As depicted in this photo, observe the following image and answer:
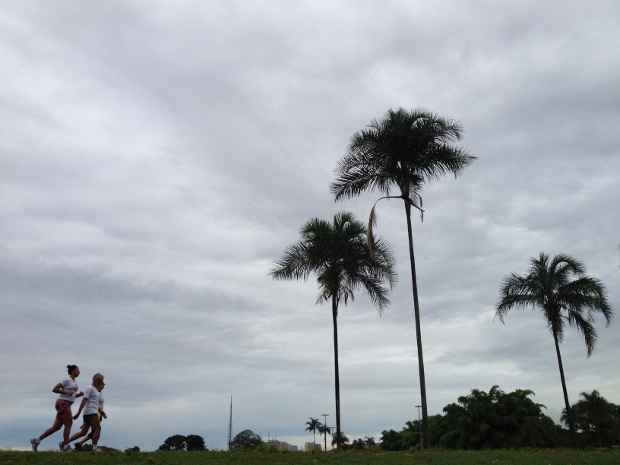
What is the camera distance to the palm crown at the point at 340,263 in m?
29.6

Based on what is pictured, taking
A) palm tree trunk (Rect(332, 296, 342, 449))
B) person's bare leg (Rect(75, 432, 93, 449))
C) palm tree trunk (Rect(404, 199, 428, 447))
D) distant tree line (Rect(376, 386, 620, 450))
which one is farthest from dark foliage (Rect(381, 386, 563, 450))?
person's bare leg (Rect(75, 432, 93, 449))

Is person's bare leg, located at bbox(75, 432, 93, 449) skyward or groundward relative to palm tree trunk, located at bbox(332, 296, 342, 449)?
groundward

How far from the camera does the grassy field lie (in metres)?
12.4

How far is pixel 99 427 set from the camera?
47.8 feet

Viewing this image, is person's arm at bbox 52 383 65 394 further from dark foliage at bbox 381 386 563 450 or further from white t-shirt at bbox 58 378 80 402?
dark foliage at bbox 381 386 563 450

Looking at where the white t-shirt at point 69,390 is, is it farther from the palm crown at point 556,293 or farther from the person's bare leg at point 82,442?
the palm crown at point 556,293

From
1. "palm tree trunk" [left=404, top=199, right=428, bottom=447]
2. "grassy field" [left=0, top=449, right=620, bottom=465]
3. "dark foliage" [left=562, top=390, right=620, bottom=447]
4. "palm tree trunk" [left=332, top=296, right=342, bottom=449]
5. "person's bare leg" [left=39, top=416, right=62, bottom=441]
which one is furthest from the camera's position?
"dark foliage" [left=562, top=390, right=620, bottom=447]

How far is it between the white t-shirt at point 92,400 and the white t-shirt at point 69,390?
0.36 m

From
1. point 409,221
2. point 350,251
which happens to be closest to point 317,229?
point 350,251

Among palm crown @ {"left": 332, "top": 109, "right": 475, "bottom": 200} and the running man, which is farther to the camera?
palm crown @ {"left": 332, "top": 109, "right": 475, "bottom": 200}

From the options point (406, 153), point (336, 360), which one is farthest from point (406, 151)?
point (336, 360)

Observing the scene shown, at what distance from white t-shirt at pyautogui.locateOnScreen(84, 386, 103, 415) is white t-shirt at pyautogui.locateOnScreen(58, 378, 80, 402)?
36 cm

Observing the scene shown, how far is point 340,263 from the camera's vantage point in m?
29.7

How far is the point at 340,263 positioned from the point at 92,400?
1679 cm
